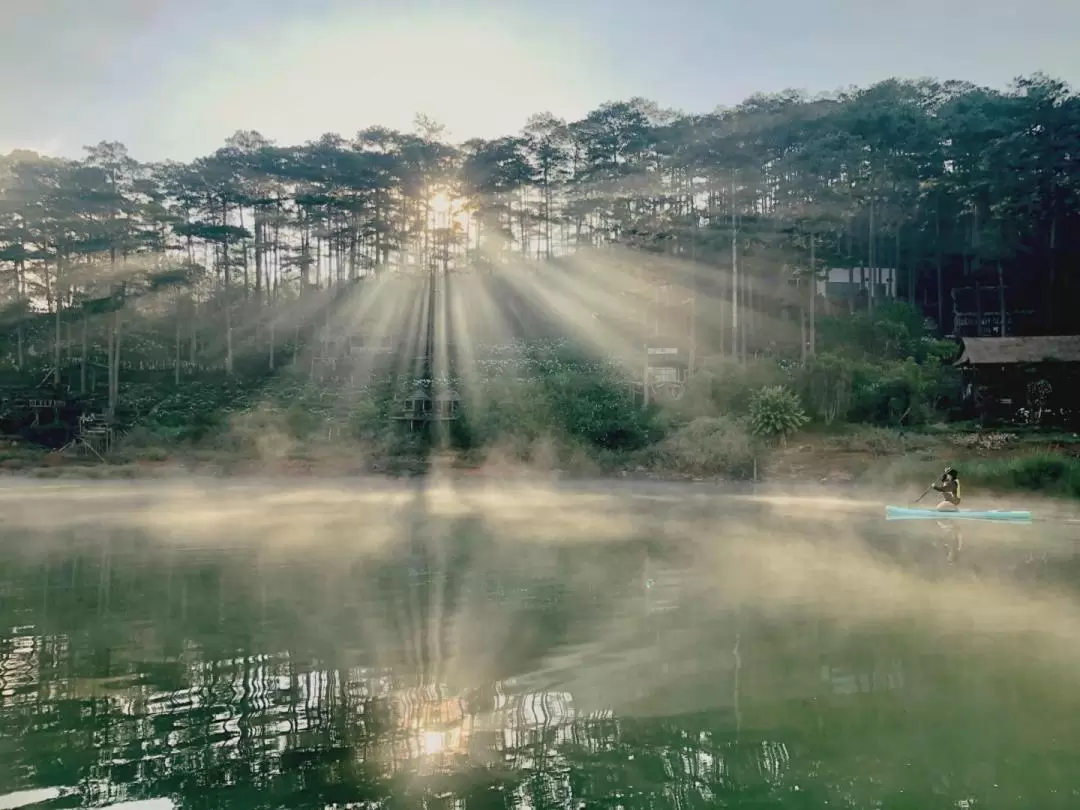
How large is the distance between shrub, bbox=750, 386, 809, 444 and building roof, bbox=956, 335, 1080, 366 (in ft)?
26.4

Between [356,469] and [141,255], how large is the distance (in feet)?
54.9

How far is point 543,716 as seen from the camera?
841 cm

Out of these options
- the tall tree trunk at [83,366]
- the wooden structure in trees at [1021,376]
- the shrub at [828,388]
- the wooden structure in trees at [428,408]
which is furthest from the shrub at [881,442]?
the tall tree trunk at [83,366]

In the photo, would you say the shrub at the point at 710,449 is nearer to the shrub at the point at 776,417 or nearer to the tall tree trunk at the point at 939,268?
the shrub at the point at 776,417

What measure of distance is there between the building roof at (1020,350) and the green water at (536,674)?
16.4m

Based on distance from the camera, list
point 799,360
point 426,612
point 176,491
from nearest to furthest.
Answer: point 426,612
point 176,491
point 799,360

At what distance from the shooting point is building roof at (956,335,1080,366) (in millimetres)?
33688

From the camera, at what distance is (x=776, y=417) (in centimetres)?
3198

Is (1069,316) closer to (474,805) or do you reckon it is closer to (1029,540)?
(1029,540)

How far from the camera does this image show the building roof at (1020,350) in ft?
111

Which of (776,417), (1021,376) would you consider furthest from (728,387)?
(1021,376)

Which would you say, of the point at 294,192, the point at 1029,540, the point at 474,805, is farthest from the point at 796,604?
the point at 294,192

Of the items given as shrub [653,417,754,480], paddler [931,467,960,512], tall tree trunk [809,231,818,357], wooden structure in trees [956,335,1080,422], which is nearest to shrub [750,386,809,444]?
shrub [653,417,754,480]

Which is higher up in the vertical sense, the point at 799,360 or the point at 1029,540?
the point at 799,360
